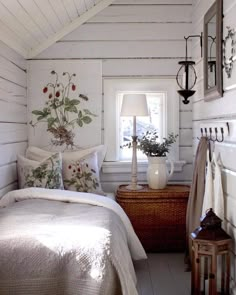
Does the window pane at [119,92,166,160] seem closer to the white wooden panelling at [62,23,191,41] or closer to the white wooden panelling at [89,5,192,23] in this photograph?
the white wooden panelling at [62,23,191,41]

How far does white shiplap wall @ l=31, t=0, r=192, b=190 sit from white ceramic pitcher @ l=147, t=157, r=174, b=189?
89cm

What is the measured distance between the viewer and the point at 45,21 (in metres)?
3.58

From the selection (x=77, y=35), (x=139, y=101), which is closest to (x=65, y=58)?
(x=77, y=35)

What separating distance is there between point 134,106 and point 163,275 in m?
1.51

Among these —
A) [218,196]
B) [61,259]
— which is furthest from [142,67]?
[61,259]

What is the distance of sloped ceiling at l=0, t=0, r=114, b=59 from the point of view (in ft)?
10.00

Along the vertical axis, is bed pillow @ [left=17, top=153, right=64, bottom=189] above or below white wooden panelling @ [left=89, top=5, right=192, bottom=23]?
below

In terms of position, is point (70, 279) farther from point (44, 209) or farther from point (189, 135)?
point (189, 135)

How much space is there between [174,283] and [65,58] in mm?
2379

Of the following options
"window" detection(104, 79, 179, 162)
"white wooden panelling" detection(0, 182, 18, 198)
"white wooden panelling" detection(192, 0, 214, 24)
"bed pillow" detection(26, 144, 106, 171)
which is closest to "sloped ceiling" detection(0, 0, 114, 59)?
"window" detection(104, 79, 179, 162)

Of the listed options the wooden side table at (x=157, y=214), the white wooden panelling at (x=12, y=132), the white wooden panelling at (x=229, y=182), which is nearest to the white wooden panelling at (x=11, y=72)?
the white wooden panelling at (x=12, y=132)

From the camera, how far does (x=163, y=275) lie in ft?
10.8

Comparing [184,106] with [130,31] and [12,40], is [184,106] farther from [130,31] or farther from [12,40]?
[12,40]

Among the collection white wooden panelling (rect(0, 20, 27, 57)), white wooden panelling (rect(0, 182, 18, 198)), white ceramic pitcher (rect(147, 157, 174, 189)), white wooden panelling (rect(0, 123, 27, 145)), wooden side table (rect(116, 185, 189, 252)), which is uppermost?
white wooden panelling (rect(0, 20, 27, 57))
